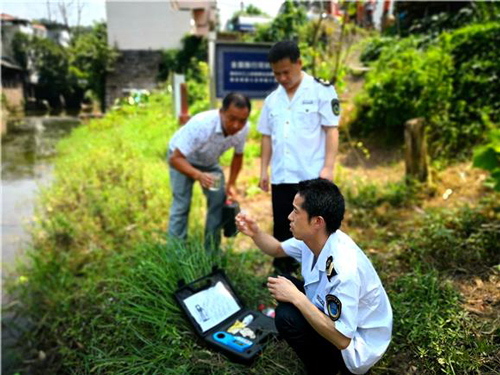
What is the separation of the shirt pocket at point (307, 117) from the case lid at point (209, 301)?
1.10 metres

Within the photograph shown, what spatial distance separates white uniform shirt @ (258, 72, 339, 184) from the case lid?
776 millimetres

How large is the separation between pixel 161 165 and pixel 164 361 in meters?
4.40

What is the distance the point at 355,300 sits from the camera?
1480mm

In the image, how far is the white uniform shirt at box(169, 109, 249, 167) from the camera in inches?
118

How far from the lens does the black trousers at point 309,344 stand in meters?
1.68

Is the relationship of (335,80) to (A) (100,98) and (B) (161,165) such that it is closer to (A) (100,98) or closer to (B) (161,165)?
(B) (161,165)

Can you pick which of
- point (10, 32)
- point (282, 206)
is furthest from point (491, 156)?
point (10, 32)

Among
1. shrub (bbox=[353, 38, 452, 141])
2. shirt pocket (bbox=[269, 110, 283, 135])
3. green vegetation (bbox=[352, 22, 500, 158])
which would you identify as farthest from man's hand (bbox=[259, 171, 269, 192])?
shrub (bbox=[353, 38, 452, 141])

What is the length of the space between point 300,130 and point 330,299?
4.46ft

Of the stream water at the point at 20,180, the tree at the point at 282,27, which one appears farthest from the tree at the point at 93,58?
the tree at the point at 282,27

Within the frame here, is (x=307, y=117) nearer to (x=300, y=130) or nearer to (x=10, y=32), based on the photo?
(x=300, y=130)

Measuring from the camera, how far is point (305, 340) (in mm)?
1692

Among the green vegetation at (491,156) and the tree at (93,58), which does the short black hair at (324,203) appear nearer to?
the green vegetation at (491,156)

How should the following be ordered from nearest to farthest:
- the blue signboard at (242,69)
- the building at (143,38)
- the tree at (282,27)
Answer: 1. the blue signboard at (242,69)
2. the building at (143,38)
3. the tree at (282,27)
